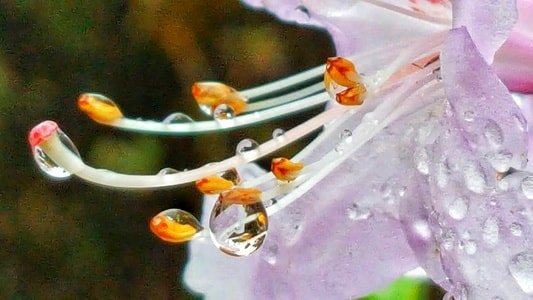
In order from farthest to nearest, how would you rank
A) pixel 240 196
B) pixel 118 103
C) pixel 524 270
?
pixel 118 103
pixel 240 196
pixel 524 270

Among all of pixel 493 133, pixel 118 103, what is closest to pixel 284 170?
pixel 493 133

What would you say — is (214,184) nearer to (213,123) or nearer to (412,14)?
(213,123)

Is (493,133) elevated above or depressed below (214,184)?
above

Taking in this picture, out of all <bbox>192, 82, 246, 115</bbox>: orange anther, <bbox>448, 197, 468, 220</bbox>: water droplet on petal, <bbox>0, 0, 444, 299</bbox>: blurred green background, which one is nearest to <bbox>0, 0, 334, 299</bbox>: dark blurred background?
Answer: <bbox>0, 0, 444, 299</bbox>: blurred green background

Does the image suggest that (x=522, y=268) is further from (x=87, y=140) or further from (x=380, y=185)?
(x=87, y=140)

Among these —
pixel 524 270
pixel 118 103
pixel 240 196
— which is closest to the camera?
pixel 524 270

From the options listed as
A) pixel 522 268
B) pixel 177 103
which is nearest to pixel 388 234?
pixel 522 268

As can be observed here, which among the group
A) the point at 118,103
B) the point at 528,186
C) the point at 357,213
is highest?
the point at 528,186

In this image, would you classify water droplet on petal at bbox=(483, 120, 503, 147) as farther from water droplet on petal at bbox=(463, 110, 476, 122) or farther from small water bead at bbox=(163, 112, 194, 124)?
small water bead at bbox=(163, 112, 194, 124)

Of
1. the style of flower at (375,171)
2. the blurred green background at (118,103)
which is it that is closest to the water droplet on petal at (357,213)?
the style of flower at (375,171)
